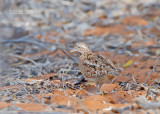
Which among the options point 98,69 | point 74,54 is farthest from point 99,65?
point 74,54

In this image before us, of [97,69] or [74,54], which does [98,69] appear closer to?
[97,69]

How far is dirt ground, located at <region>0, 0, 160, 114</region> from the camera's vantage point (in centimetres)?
471

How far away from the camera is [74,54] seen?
879 centimetres

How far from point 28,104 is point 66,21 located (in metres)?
8.76

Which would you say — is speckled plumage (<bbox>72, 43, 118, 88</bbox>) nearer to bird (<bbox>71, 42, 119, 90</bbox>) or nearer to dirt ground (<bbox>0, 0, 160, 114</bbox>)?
bird (<bbox>71, 42, 119, 90</bbox>)

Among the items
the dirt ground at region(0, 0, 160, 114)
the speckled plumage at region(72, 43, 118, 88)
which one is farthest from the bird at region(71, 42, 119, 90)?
the dirt ground at region(0, 0, 160, 114)

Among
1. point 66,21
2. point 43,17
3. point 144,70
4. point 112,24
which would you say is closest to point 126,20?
point 112,24

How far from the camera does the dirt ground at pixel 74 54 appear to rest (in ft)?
15.5

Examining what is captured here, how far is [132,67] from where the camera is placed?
7.44 meters

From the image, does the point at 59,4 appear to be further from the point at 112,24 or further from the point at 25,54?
the point at 25,54

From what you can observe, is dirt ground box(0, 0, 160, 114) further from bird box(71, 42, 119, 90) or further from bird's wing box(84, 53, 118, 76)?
bird's wing box(84, 53, 118, 76)

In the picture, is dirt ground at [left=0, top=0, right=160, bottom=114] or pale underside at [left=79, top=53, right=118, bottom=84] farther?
pale underside at [left=79, top=53, right=118, bottom=84]

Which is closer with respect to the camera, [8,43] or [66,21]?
[8,43]

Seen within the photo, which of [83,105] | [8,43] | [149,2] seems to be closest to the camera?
[83,105]
